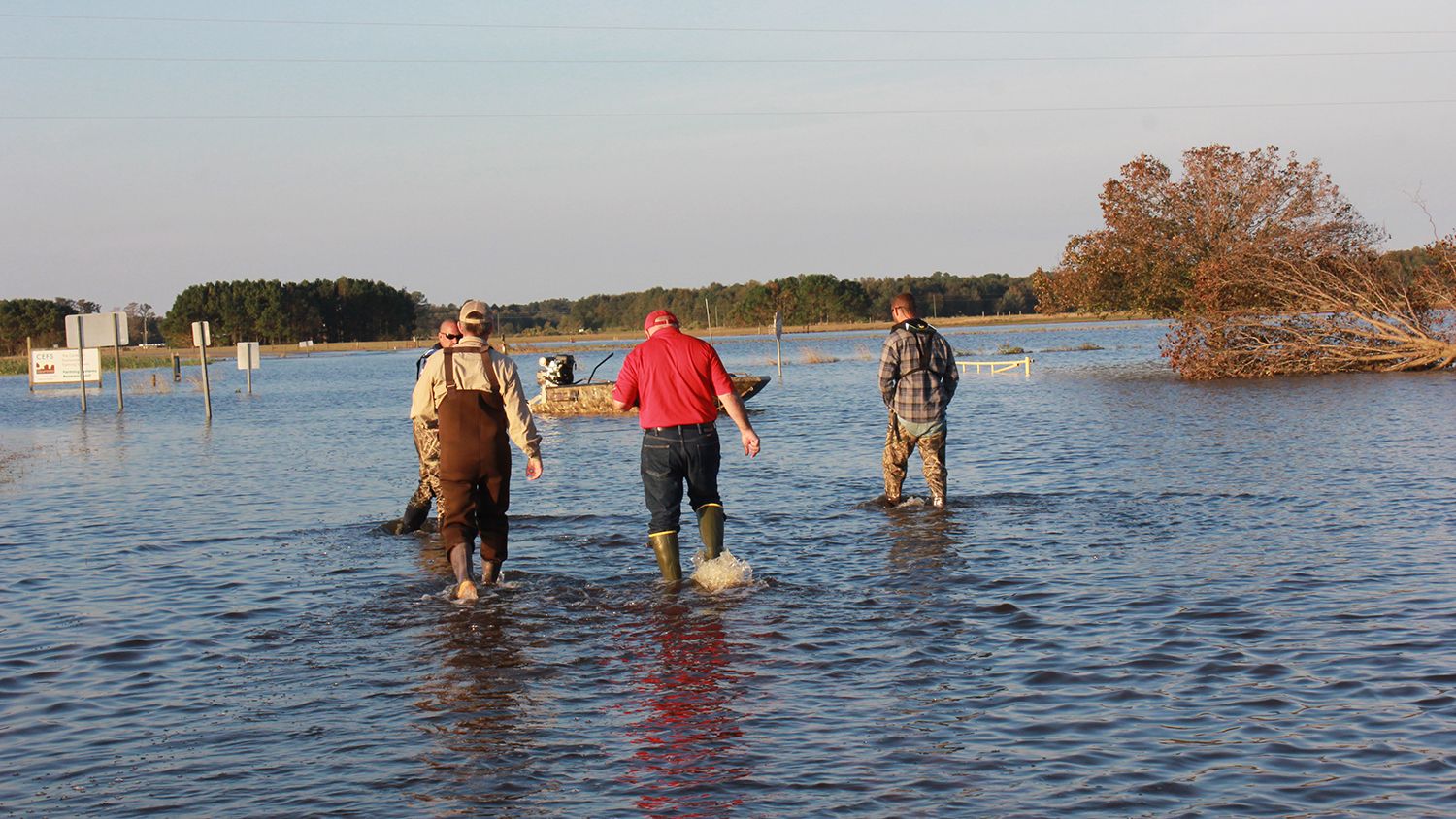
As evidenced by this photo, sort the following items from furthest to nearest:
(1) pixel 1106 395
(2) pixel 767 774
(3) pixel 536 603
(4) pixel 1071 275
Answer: (4) pixel 1071 275, (1) pixel 1106 395, (3) pixel 536 603, (2) pixel 767 774

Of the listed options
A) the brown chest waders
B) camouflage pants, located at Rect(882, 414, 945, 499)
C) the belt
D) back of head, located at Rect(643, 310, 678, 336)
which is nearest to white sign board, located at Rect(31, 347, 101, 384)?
camouflage pants, located at Rect(882, 414, 945, 499)

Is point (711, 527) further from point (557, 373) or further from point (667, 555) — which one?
point (557, 373)

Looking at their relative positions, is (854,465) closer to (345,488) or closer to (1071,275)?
(345,488)

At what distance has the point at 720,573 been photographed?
10.0m

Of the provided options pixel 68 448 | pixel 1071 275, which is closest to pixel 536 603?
pixel 68 448

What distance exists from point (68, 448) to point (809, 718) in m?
23.5

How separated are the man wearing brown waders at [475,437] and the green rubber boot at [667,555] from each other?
104cm

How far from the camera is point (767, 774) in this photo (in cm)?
585

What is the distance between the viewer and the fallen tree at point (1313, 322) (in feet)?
118

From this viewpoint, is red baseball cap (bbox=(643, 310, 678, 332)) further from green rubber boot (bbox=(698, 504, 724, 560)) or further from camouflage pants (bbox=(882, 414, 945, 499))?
camouflage pants (bbox=(882, 414, 945, 499))

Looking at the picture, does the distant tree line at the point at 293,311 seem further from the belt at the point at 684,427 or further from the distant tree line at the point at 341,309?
the belt at the point at 684,427

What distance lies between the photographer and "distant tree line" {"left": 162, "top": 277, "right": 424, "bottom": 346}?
16175cm

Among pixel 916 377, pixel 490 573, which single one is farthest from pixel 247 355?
pixel 490 573

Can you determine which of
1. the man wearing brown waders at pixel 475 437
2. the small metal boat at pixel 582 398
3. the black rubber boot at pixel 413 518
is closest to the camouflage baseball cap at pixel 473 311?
the man wearing brown waders at pixel 475 437
